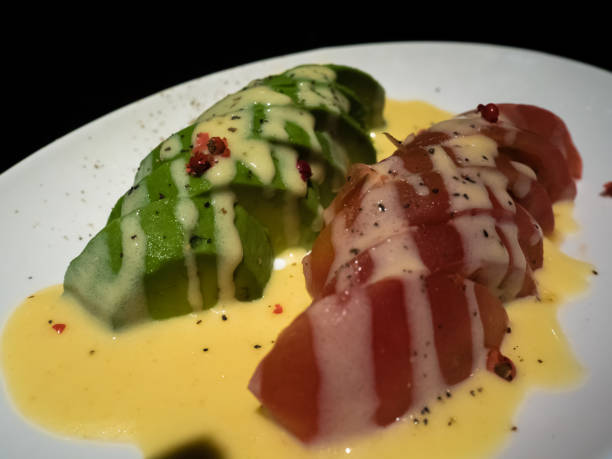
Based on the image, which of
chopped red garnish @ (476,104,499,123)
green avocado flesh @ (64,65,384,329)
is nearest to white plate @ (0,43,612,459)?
green avocado flesh @ (64,65,384,329)

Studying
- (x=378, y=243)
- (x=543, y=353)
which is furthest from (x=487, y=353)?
(x=378, y=243)

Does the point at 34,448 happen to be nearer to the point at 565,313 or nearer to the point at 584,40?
the point at 565,313

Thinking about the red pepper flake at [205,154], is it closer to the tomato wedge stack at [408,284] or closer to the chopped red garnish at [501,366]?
the tomato wedge stack at [408,284]

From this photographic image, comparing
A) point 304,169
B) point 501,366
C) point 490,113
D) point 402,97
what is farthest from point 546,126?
point 501,366

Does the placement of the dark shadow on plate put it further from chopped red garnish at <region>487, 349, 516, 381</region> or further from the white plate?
chopped red garnish at <region>487, 349, 516, 381</region>

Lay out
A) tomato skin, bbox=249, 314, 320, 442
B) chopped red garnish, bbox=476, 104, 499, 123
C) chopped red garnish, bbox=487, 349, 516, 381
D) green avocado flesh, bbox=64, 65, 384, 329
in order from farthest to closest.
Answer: chopped red garnish, bbox=476, 104, 499, 123
green avocado flesh, bbox=64, 65, 384, 329
chopped red garnish, bbox=487, 349, 516, 381
tomato skin, bbox=249, 314, 320, 442

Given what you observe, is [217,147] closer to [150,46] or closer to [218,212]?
[218,212]
